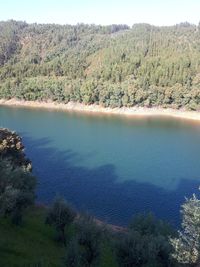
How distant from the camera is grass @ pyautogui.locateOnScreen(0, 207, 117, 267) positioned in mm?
35000

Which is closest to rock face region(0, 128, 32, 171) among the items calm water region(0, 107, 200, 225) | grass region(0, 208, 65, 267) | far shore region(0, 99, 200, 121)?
calm water region(0, 107, 200, 225)

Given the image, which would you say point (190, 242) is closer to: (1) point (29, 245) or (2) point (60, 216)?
(2) point (60, 216)

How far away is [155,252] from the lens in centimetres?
3216

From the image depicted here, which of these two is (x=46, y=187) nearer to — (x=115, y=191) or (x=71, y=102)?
(x=115, y=191)

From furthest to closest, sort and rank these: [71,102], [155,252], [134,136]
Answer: [71,102] → [134,136] → [155,252]

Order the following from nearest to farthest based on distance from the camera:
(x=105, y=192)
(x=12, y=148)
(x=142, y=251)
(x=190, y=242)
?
(x=142, y=251) < (x=190, y=242) < (x=12, y=148) < (x=105, y=192)

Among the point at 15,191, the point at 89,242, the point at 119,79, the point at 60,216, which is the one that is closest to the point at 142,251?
the point at 89,242

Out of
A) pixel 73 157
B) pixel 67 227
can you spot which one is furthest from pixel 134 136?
pixel 67 227

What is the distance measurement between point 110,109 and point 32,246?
369ft

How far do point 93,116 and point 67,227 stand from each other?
98708 mm

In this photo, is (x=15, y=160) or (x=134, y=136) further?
(x=134, y=136)

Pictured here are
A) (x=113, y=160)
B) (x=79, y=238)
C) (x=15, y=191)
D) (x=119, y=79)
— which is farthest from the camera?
(x=119, y=79)

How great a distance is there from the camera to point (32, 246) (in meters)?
39.8

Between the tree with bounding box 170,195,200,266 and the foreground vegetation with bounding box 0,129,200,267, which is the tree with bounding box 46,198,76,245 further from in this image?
the tree with bounding box 170,195,200,266
